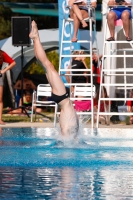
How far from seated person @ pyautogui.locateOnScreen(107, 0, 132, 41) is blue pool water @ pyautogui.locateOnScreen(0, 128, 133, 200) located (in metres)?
2.99

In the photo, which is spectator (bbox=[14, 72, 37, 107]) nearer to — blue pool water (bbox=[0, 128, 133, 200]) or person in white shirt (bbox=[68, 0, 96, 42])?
person in white shirt (bbox=[68, 0, 96, 42])

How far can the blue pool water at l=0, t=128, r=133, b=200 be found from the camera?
15.2 ft

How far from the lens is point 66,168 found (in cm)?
611

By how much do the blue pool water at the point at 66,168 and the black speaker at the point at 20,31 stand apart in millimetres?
10184

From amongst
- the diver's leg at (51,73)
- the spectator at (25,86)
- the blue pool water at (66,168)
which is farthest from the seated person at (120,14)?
the spectator at (25,86)

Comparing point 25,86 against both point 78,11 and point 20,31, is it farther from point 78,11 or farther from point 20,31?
point 78,11

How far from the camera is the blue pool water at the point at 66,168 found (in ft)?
15.2

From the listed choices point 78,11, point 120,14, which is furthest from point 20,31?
point 120,14

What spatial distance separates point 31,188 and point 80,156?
2333mm

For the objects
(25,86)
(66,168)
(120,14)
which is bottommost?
(25,86)

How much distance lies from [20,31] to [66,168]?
14.4 meters

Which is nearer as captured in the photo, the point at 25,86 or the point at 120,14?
the point at 120,14

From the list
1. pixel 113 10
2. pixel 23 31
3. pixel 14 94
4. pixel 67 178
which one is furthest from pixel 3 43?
pixel 67 178

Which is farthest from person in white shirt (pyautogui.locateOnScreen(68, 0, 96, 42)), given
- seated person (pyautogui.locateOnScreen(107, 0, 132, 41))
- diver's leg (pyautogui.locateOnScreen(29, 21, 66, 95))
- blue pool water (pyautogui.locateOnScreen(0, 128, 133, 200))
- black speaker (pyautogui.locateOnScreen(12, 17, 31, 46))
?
black speaker (pyautogui.locateOnScreen(12, 17, 31, 46))
